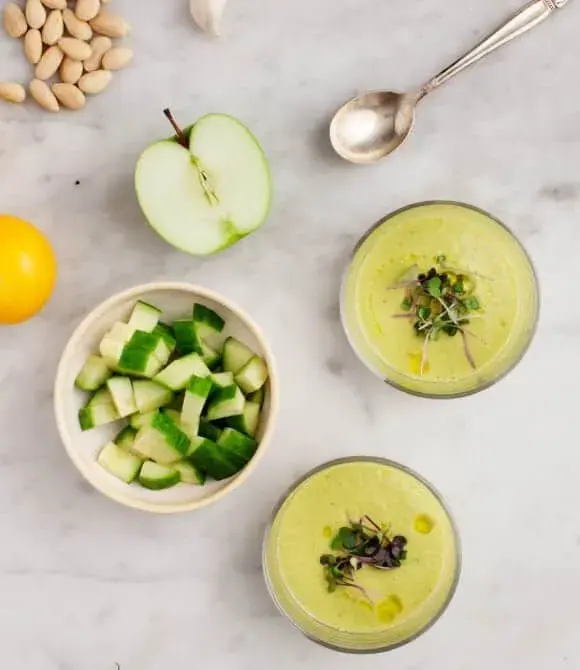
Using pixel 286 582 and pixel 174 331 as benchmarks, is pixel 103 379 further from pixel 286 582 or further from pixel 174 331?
pixel 286 582

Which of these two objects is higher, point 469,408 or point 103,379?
point 103,379

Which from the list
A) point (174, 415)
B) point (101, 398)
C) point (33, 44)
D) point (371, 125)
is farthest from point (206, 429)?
point (33, 44)

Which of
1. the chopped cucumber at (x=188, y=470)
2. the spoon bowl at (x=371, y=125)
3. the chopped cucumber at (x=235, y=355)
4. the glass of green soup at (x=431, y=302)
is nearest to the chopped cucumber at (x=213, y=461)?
the chopped cucumber at (x=188, y=470)

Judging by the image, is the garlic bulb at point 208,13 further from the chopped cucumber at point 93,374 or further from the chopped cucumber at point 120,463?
the chopped cucumber at point 120,463

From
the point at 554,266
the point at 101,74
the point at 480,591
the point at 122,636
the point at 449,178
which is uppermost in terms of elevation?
the point at 101,74

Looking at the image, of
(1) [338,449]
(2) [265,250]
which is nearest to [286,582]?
(1) [338,449]

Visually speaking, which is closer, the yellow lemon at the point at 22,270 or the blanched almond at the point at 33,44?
the yellow lemon at the point at 22,270

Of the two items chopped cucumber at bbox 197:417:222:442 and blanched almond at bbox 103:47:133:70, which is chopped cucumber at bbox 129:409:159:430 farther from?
blanched almond at bbox 103:47:133:70
